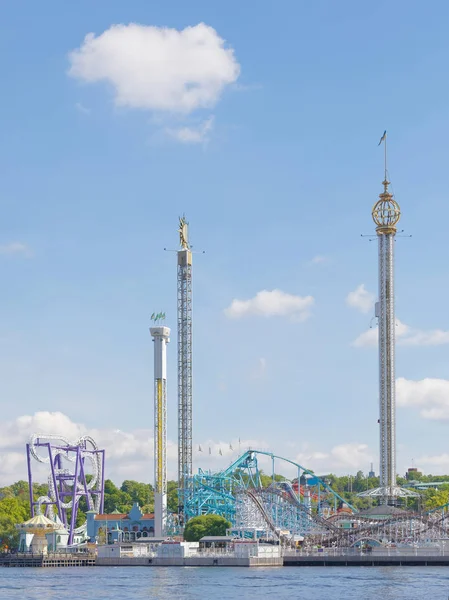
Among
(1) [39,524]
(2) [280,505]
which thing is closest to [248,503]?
(2) [280,505]

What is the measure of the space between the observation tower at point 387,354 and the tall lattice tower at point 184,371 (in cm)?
2585

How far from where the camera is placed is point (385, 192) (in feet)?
539

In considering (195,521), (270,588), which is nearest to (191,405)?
(195,521)

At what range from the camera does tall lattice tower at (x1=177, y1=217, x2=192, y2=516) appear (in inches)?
6156

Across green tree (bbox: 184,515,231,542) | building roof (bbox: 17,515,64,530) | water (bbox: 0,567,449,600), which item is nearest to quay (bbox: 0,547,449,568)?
water (bbox: 0,567,449,600)

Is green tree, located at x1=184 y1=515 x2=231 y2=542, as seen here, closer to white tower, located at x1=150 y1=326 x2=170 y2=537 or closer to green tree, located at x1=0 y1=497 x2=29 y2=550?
white tower, located at x1=150 y1=326 x2=170 y2=537

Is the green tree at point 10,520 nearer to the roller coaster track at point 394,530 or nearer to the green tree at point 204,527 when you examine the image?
the green tree at point 204,527

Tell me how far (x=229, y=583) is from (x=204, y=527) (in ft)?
126

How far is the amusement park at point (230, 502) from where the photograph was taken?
Answer: 437ft

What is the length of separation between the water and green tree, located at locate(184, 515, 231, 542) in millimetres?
13169

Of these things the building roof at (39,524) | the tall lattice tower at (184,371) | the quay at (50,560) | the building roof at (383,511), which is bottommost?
the quay at (50,560)

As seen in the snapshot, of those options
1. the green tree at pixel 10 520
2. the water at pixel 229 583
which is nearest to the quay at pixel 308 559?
the water at pixel 229 583

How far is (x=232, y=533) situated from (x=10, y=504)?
53107 mm

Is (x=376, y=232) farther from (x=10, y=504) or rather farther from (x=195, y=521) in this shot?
(x=10, y=504)
